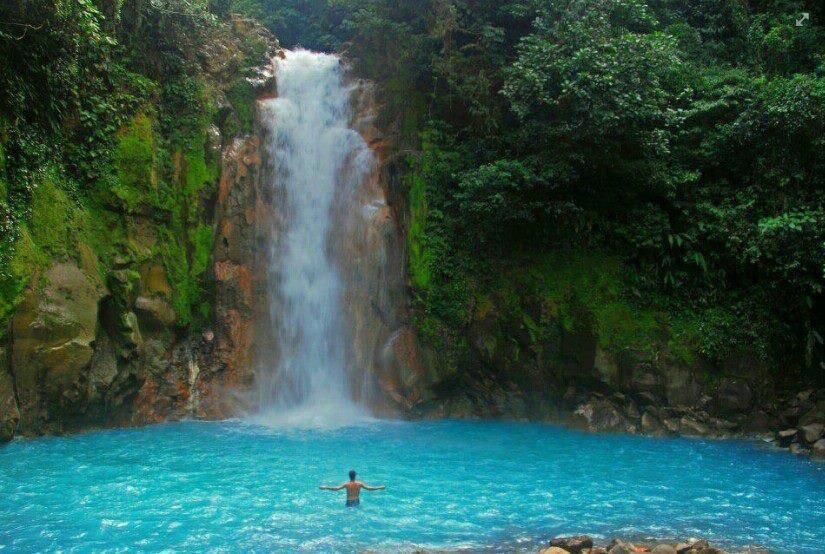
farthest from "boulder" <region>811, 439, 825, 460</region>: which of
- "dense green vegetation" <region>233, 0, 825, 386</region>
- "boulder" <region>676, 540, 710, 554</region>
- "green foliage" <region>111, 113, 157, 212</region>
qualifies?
"green foliage" <region>111, 113, 157, 212</region>

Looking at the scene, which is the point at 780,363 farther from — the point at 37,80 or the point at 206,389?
the point at 37,80

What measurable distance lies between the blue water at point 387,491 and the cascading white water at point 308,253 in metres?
2.41

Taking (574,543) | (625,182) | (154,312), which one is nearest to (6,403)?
(154,312)

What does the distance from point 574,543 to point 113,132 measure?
11.5 m

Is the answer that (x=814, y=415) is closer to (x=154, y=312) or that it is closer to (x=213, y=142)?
(x=154, y=312)

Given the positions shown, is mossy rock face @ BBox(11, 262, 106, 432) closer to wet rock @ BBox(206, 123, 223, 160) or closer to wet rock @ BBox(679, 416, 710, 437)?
wet rock @ BBox(206, 123, 223, 160)

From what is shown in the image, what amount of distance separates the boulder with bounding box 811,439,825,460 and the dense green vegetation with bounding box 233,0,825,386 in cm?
204

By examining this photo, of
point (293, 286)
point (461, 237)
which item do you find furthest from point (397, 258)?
point (293, 286)

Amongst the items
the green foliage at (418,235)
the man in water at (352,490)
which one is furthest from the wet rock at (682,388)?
the man in water at (352,490)

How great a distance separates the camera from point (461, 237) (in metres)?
15.4

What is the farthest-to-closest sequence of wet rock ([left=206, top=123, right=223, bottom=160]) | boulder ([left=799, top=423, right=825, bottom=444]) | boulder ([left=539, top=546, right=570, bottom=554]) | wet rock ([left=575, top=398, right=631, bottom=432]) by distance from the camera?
wet rock ([left=206, top=123, right=223, bottom=160]) → wet rock ([left=575, top=398, right=631, bottom=432]) → boulder ([left=799, top=423, right=825, bottom=444]) → boulder ([left=539, top=546, right=570, bottom=554])

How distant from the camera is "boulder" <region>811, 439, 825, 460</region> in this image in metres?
11.1

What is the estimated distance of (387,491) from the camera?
8.86 metres

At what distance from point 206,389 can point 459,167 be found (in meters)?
8.09
